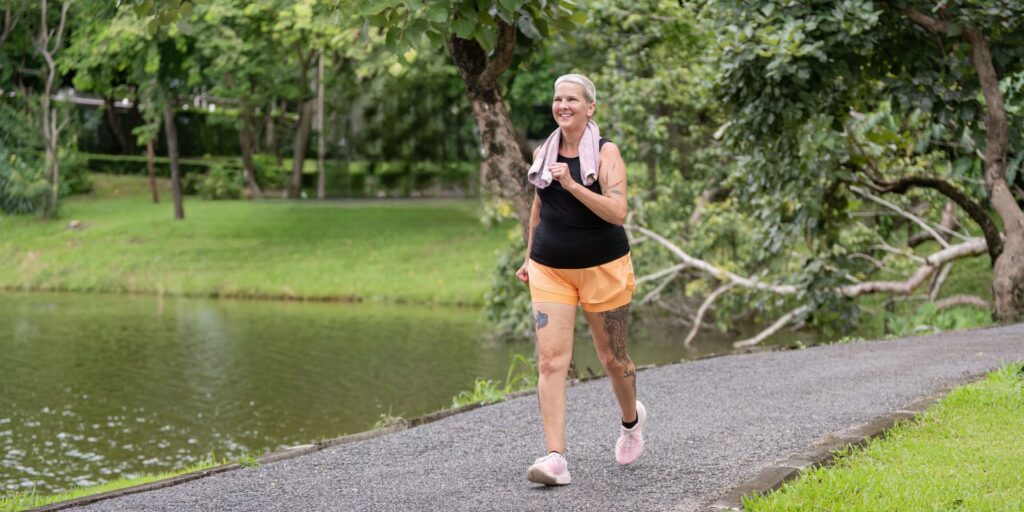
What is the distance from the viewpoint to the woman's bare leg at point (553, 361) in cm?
611

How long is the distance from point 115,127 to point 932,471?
4452 cm

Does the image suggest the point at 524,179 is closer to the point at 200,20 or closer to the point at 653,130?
the point at 653,130

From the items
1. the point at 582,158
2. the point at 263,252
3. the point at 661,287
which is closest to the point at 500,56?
the point at 582,158

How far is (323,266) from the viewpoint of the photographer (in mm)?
30781

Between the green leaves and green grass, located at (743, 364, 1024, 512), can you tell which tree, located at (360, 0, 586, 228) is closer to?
the green leaves

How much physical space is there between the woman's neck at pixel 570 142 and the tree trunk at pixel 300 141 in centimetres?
3313

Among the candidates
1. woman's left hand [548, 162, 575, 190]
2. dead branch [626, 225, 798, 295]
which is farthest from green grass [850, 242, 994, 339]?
woman's left hand [548, 162, 575, 190]

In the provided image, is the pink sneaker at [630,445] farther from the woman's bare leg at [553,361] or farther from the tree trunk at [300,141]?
the tree trunk at [300,141]

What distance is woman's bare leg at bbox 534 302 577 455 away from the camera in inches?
241

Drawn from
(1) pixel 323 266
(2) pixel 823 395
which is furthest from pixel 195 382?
(1) pixel 323 266

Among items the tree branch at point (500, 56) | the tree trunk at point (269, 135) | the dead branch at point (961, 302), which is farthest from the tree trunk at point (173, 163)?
the tree branch at point (500, 56)

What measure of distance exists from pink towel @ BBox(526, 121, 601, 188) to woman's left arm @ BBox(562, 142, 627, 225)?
0.04 metres

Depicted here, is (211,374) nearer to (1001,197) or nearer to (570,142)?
(1001,197)

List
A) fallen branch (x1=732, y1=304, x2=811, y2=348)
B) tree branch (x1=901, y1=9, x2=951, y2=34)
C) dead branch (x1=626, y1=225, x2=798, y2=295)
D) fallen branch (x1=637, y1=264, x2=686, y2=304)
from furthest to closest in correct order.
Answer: fallen branch (x1=637, y1=264, x2=686, y2=304) < dead branch (x1=626, y1=225, x2=798, y2=295) < fallen branch (x1=732, y1=304, x2=811, y2=348) < tree branch (x1=901, y1=9, x2=951, y2=34)
